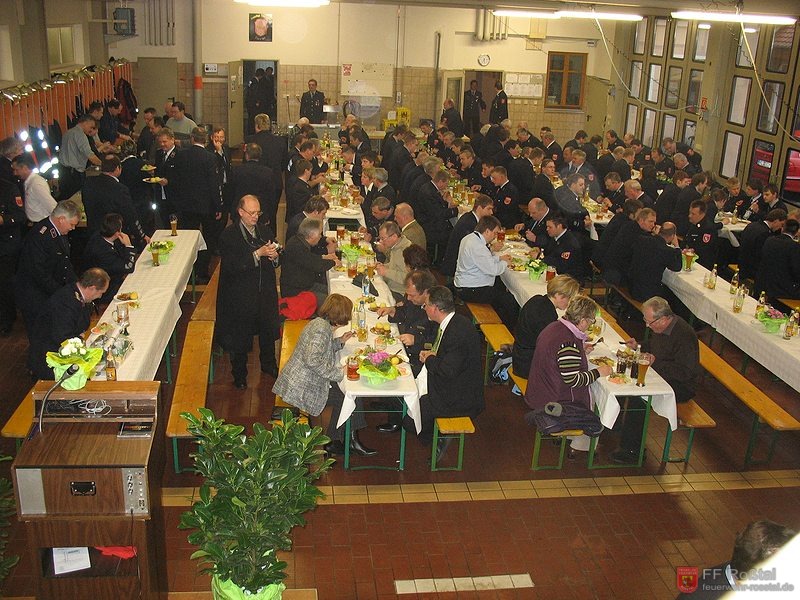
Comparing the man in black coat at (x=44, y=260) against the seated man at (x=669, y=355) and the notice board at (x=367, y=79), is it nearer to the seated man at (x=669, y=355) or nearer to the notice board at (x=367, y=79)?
Result: the seated man at (x=669, y=355)

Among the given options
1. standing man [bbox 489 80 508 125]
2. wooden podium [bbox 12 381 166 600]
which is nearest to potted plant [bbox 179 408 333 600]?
wooden podium [bbox 12 381 166 600]

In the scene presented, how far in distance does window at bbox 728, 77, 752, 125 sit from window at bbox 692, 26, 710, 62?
1.32 meters

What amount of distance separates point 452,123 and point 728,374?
11629 millimetres

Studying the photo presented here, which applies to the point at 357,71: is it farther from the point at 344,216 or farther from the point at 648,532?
the point at 648,532

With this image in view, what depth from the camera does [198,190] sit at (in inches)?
421

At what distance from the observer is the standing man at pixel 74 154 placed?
12.5 meters

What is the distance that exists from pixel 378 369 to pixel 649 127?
567 inches

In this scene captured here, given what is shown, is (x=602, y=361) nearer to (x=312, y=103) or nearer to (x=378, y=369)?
(x=378, y=369)

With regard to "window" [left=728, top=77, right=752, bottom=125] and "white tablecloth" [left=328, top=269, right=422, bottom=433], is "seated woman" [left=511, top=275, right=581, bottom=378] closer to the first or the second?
"white tablecloth" [left=328, top=269, right=422, bottom=433]

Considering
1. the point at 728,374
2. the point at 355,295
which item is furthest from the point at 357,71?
the point at 728,374

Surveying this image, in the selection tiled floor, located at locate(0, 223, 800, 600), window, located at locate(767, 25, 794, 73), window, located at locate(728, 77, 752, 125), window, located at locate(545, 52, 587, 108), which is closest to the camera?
tiled floor, located at locate(0, 223, 800, 600)

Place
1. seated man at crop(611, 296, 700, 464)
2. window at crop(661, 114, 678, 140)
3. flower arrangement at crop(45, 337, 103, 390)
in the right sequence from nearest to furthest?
flower arrangement at crop(45, 337, 103, 390) → seated man at crop(611, 296, 700, 464) → window at crop(661, 114, 678, 140)

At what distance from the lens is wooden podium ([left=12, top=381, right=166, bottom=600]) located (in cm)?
402

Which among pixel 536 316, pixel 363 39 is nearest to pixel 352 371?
pixel 536 316
